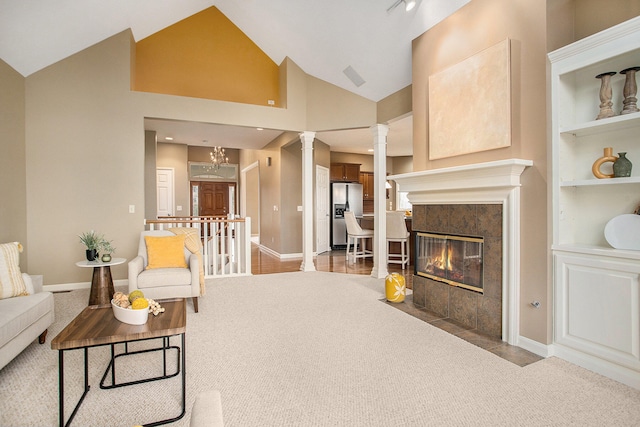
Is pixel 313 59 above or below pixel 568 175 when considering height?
above

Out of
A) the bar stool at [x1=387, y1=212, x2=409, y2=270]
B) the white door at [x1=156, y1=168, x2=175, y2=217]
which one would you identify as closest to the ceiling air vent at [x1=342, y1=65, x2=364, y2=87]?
the bar stool at [x1=387, y1=212, x2=409, y2=270]

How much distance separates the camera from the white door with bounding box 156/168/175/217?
8359mm

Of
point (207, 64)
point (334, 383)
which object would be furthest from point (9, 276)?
point (207, 64)

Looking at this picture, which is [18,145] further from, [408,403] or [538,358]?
[538,358]

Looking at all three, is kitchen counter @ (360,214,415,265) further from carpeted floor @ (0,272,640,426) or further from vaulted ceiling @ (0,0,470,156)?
carpeted floor @ (0,272,640,426)

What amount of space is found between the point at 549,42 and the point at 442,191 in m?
1.52

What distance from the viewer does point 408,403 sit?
1.91 meters

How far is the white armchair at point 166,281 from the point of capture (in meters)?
3.45

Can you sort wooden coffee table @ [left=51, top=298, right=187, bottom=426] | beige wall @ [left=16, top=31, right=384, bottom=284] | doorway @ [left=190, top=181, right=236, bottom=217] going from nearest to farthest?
wooden coffee table @ [left=51, top=298, right=187, bottom=426], beige wall @ [left=16, top=31, right=384, bottom=284], doorway @ [left=190, top=181, right=236, bottom=217]

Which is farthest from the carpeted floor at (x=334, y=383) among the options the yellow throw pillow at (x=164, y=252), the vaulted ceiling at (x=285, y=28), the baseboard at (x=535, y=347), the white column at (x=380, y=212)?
the vaulted ceiling at (x=285, y=28)

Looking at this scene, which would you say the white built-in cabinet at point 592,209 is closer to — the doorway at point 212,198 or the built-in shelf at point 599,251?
the built-in shelf at point 599,251

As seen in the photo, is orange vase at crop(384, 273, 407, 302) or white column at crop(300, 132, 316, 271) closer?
orange vase at crop(384, 273, 407, 302)

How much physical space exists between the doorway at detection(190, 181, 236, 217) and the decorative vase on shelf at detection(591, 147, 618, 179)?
970 centimetres

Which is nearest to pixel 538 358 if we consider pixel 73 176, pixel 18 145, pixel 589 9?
pixel 589 9
